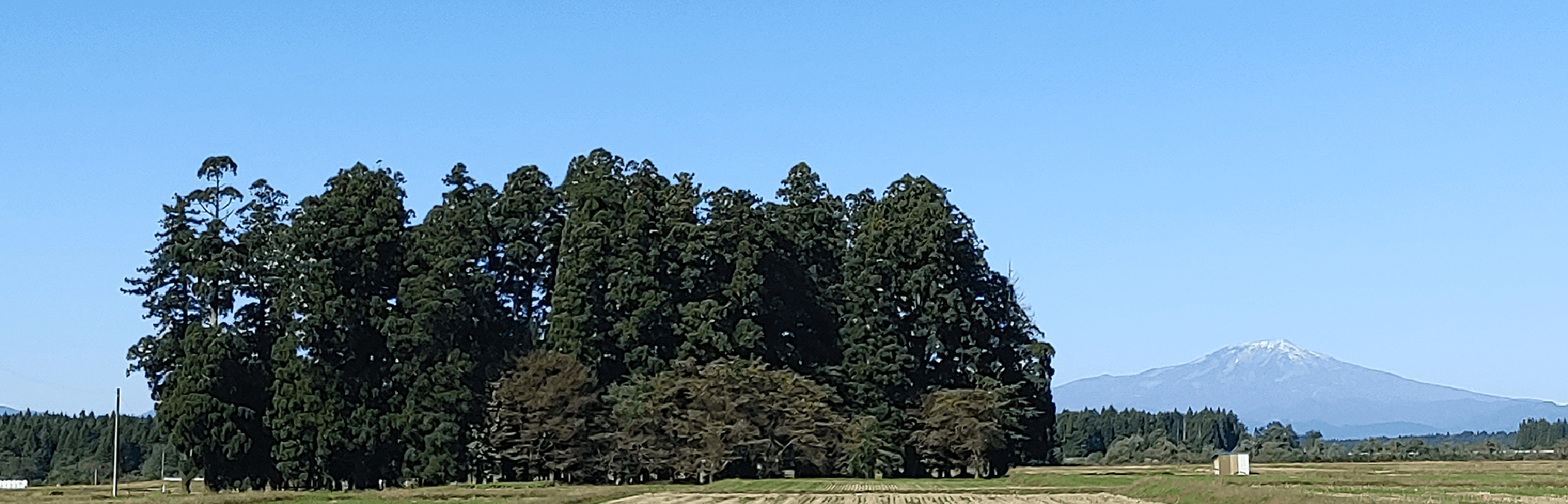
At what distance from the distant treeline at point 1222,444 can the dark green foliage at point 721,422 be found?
84.2 feet

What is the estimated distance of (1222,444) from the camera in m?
162

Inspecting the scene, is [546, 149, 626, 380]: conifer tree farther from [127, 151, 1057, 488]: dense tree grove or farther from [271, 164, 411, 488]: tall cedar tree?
[271, 164, 411, 488]: tall cedar tree

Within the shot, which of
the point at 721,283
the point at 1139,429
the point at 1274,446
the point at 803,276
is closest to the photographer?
the point at 721,283

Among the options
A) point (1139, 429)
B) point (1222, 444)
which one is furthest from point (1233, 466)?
point (1222, 444)

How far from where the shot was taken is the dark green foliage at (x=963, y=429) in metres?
78.6

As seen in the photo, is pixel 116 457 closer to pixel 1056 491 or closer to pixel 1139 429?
pixel 1056 491

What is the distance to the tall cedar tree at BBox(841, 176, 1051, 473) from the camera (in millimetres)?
82125

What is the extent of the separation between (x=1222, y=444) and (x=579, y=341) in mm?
100183

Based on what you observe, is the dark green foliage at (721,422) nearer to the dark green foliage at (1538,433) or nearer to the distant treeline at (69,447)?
the distant treeline at (69,447)

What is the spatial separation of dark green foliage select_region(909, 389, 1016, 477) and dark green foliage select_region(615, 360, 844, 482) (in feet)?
15.5

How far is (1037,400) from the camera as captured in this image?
86562mm

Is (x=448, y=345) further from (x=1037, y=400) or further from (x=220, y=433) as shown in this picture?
(x=1037, y=400)

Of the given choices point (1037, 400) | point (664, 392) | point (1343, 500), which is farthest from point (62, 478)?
point (1343, 500)

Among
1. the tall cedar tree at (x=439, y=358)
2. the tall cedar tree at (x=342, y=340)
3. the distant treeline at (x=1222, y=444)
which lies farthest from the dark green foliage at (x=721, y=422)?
the distant treeline at (x=1222, y=444)
